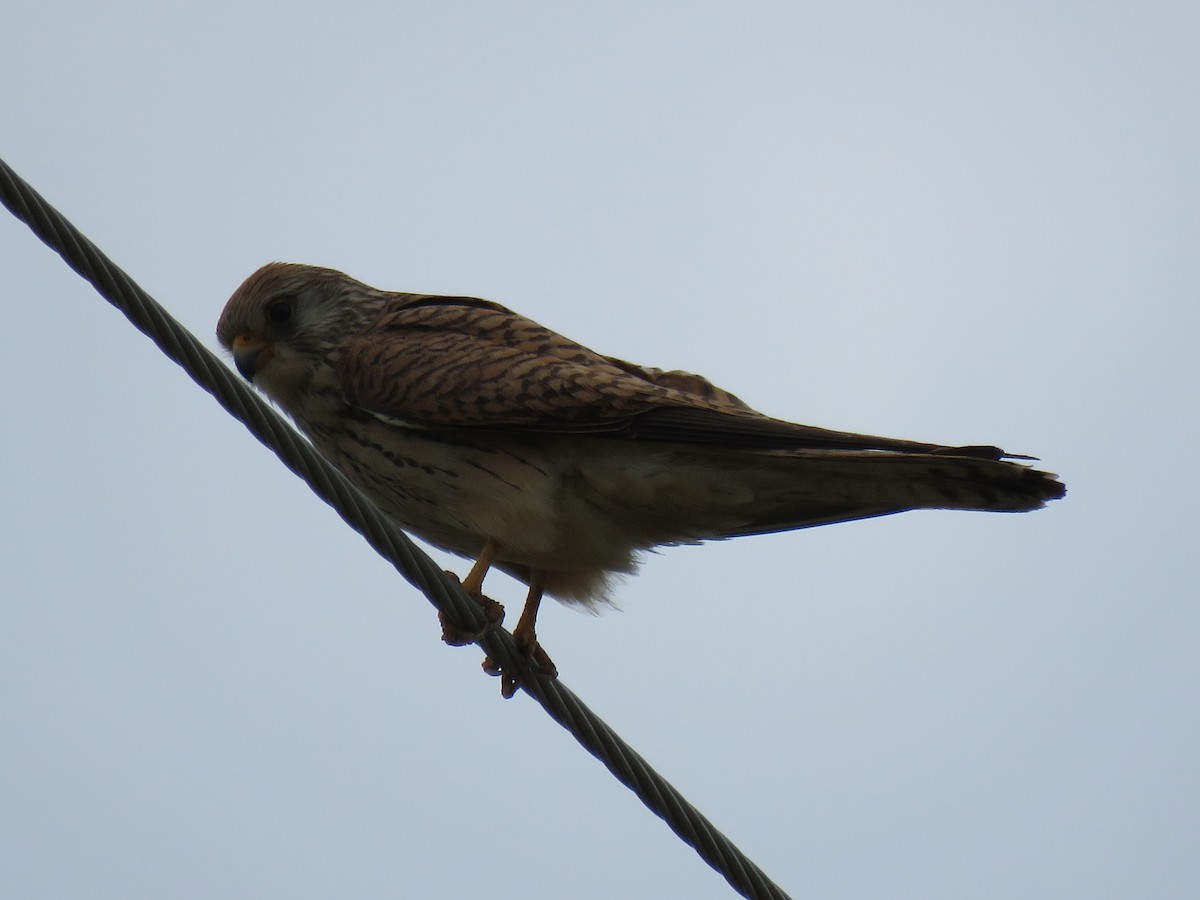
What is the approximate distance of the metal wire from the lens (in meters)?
2.55

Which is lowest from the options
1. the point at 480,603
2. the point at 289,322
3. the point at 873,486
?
the point at 480,603

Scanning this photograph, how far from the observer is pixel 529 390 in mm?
3824

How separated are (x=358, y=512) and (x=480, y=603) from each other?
877 millimetres

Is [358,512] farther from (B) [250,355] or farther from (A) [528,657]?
(B) [250,355]

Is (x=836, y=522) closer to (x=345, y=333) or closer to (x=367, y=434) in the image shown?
(x=367, y=434)

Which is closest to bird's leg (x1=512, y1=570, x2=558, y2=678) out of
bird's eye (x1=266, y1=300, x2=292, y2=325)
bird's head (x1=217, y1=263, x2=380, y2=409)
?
bird's head (x1=217, y1=263, x2=380, y2=409)

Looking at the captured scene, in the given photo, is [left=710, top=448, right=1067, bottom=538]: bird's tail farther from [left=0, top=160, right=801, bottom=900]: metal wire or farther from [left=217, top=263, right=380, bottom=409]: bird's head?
[left=217, top=263, right=380, bottom=409]: bird's head

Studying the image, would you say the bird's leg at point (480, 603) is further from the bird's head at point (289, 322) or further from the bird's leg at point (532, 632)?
the bird's head at point (289, 322)

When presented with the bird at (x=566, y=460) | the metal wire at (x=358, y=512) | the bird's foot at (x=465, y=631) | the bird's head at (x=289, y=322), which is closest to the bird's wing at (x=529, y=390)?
the bird at (x=566, y=460)

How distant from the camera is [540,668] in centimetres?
367

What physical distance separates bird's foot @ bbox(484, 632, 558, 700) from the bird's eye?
4.84 ft

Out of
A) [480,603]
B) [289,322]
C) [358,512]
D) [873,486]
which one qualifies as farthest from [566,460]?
[289,322]

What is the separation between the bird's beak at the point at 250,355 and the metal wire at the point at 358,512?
4.86ft

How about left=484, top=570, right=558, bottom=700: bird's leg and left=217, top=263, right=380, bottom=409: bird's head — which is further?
left=217, top=263, right=380, bottom=409: bird's head
